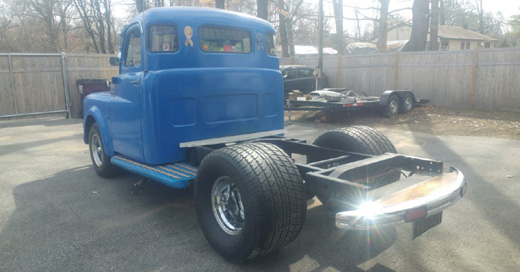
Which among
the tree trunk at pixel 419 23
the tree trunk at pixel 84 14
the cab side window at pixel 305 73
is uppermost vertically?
the tree trunk at pixel 84 14

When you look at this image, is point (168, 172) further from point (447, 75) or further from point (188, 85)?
point (447, 75)

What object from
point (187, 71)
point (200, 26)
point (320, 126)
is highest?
point (200, 26)

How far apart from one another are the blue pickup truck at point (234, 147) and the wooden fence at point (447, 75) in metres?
10.6

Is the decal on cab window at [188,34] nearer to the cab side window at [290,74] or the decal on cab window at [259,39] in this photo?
the decal on cab window at [259,39]

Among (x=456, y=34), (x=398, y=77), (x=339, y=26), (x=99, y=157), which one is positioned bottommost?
(x=99, y=157)

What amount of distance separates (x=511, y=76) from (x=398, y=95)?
364 cm

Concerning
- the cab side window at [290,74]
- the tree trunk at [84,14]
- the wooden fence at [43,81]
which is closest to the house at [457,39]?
the cab side window at [290,74]

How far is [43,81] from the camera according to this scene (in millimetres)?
14680

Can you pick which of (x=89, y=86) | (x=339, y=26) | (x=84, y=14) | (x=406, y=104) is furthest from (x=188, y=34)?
(x=84, y=14)

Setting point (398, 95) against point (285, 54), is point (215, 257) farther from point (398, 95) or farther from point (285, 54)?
point (285, 54)

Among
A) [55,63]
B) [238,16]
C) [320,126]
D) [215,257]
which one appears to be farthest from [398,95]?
[55,63]

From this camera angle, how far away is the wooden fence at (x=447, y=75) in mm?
13086

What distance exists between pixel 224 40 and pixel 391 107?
8.80 meters

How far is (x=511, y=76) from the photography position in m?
13.0
